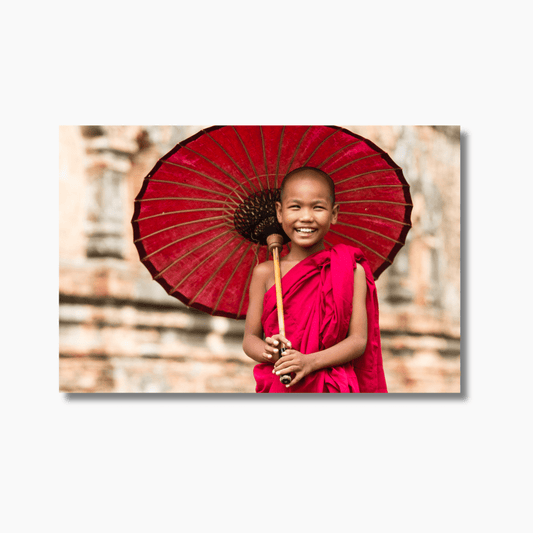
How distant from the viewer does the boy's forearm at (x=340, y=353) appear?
9.98ft

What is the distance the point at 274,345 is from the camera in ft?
9.87

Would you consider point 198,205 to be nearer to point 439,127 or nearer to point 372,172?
point 372,172

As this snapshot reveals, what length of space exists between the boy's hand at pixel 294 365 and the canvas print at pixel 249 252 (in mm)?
104

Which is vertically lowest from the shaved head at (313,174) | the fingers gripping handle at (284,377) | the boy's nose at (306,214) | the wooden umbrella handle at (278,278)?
the fingers gripping handle at (284,377)

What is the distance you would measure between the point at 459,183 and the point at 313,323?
1.00 meters

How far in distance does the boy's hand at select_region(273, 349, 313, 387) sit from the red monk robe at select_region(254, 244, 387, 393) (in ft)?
0.18

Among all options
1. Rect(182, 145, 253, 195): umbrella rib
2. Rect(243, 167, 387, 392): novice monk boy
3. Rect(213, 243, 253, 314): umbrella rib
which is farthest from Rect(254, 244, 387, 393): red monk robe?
Rect(182, 145, 253, 195): umbrella rib

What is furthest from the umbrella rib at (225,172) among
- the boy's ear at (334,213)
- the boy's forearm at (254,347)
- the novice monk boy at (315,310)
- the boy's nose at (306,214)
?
the boy's forearm at (254,347)

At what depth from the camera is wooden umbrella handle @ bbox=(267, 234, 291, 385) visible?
9.87 ft

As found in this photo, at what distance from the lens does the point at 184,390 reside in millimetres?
3305

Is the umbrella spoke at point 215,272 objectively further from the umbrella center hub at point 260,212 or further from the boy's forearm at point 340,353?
the boy's forearm at point 340,353

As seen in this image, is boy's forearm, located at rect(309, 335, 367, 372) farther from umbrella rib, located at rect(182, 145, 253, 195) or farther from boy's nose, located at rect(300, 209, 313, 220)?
umbrella rib, located at rect(182, 145, 253, 195)

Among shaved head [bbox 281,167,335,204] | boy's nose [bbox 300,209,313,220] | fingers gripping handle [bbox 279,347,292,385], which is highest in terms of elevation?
shaved head [bbox 281,167,335,204]
